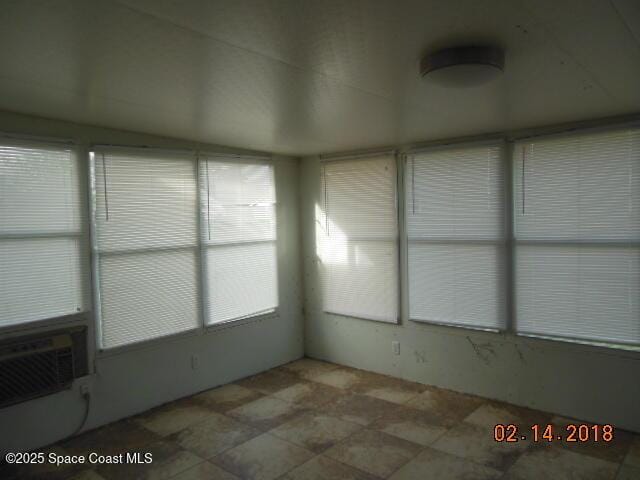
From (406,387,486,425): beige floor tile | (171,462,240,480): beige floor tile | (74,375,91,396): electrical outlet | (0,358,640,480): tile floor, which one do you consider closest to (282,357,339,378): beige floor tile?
(0,358,640,480): tile floor

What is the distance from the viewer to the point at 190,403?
13.6 feet

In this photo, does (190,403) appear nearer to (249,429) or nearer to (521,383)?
(249,429)

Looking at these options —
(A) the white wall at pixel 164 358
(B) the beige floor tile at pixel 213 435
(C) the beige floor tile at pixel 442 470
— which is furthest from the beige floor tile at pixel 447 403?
(A) the white wall at pixel 164 358

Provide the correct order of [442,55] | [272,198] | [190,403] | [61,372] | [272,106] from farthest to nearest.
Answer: [272,198], [190,403], [61,372], [272,106], [442,55]

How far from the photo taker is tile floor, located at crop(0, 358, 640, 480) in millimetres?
3010

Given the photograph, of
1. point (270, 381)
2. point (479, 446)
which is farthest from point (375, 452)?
point (270, 381)

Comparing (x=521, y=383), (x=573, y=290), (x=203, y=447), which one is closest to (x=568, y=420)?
(x=521, y=383)

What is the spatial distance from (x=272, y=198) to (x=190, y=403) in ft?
7.36

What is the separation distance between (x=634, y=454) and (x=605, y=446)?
174 mm

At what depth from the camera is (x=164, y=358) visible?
4094 mm

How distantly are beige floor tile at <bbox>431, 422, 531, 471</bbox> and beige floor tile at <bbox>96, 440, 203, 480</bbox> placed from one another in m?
1.77

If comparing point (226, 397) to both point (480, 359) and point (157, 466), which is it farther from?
point (480, 359)

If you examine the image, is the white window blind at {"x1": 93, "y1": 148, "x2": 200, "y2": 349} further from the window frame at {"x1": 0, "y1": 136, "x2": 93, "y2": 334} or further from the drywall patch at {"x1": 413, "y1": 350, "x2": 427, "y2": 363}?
the drywall patch at {"x1": 413, "y1": 350, "x2": 427, "y2": 363}

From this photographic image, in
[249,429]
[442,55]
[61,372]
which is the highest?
[442,55]
